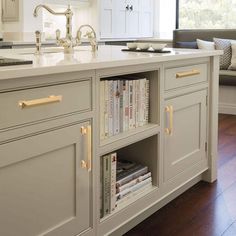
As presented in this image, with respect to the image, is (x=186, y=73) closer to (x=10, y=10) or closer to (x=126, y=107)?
(x=126, y=107)

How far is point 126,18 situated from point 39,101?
5.43 meters

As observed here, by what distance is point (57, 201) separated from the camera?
1.56 meters

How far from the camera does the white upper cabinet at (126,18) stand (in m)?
6.23

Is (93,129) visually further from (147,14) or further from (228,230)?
(147,14)

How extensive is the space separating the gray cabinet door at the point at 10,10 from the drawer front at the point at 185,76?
349 cm

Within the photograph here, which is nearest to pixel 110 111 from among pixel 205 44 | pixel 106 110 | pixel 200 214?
pixel 106 110

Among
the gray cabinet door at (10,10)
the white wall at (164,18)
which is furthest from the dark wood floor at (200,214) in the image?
the white wall at (164,18)

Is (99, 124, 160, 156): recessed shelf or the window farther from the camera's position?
the window

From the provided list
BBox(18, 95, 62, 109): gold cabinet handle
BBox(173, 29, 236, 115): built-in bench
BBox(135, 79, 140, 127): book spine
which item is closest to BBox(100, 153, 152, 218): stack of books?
BBox(135, 79, 140, 127): book spine

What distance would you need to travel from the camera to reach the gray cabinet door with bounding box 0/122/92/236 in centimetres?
136

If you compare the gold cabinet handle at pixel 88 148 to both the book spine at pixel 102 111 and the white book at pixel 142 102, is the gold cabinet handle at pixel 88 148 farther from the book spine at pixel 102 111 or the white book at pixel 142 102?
the white book at pixel 142 102

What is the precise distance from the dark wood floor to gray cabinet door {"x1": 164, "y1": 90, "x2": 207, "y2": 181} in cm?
18

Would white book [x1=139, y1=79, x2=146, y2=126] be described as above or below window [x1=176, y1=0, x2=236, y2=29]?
below

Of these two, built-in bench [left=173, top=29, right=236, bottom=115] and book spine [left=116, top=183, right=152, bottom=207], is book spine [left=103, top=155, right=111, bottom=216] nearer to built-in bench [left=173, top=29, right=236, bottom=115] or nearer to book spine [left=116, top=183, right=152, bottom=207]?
book spine [left=116, top=183, right=152, bottom=207]
